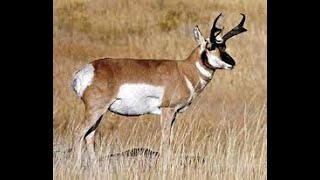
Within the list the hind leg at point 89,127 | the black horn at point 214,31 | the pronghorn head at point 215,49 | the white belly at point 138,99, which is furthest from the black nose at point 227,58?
the hind leg at point 89,127

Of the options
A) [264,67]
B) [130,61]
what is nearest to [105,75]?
[130,61]

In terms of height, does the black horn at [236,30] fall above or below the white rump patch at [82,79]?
above

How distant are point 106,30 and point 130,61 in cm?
26

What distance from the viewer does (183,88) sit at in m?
11.5

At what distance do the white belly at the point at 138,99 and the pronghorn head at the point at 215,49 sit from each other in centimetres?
34


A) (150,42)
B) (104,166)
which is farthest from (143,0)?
(104,166)

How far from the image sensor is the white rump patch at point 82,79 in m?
11.5

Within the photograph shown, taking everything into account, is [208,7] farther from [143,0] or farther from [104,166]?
[104,166]

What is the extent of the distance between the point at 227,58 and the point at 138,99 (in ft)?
1.99

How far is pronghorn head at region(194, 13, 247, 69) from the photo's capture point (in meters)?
11.5

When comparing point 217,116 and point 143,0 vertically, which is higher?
point 143,0

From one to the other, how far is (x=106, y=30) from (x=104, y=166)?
0.85m

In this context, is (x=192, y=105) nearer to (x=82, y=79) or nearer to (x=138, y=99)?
(x=138, y=99)

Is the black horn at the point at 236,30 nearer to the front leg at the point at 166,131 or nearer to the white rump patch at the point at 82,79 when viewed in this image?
the front leg at the point at 166,131
